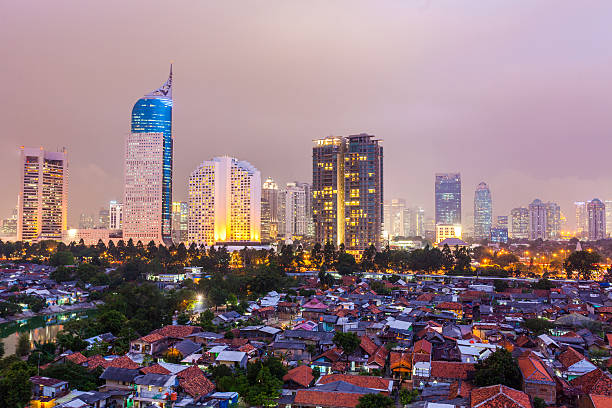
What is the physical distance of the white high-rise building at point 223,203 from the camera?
2566 inches

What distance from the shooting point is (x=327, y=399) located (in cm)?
1252

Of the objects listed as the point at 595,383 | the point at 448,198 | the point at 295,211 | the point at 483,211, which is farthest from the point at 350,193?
the point at 483,211

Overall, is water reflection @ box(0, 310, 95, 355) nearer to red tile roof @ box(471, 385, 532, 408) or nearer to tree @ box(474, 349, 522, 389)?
tree @ box(474, 349, 522, 389)

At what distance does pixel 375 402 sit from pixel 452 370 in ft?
12.0

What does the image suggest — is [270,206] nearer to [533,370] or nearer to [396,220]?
[396,220]

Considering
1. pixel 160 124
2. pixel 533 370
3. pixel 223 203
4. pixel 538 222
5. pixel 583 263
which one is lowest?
pixel 533 370

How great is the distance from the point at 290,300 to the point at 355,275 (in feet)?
45.4

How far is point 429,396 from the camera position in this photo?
12805mm

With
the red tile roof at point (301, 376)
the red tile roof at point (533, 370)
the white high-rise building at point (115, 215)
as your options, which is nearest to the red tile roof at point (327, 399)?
the red tile roof at point (301, 376)

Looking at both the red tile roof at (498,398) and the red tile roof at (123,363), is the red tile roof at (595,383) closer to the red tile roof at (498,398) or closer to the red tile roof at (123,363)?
the red tile roof at (498,398)

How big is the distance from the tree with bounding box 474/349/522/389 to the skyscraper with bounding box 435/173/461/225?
389 feet

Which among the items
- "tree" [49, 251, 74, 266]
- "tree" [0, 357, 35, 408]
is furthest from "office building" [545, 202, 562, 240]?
"tree" [0, 357, 35, 408]

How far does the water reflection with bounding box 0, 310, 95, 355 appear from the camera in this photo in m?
22.7

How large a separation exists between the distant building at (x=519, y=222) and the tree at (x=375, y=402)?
392 feet
